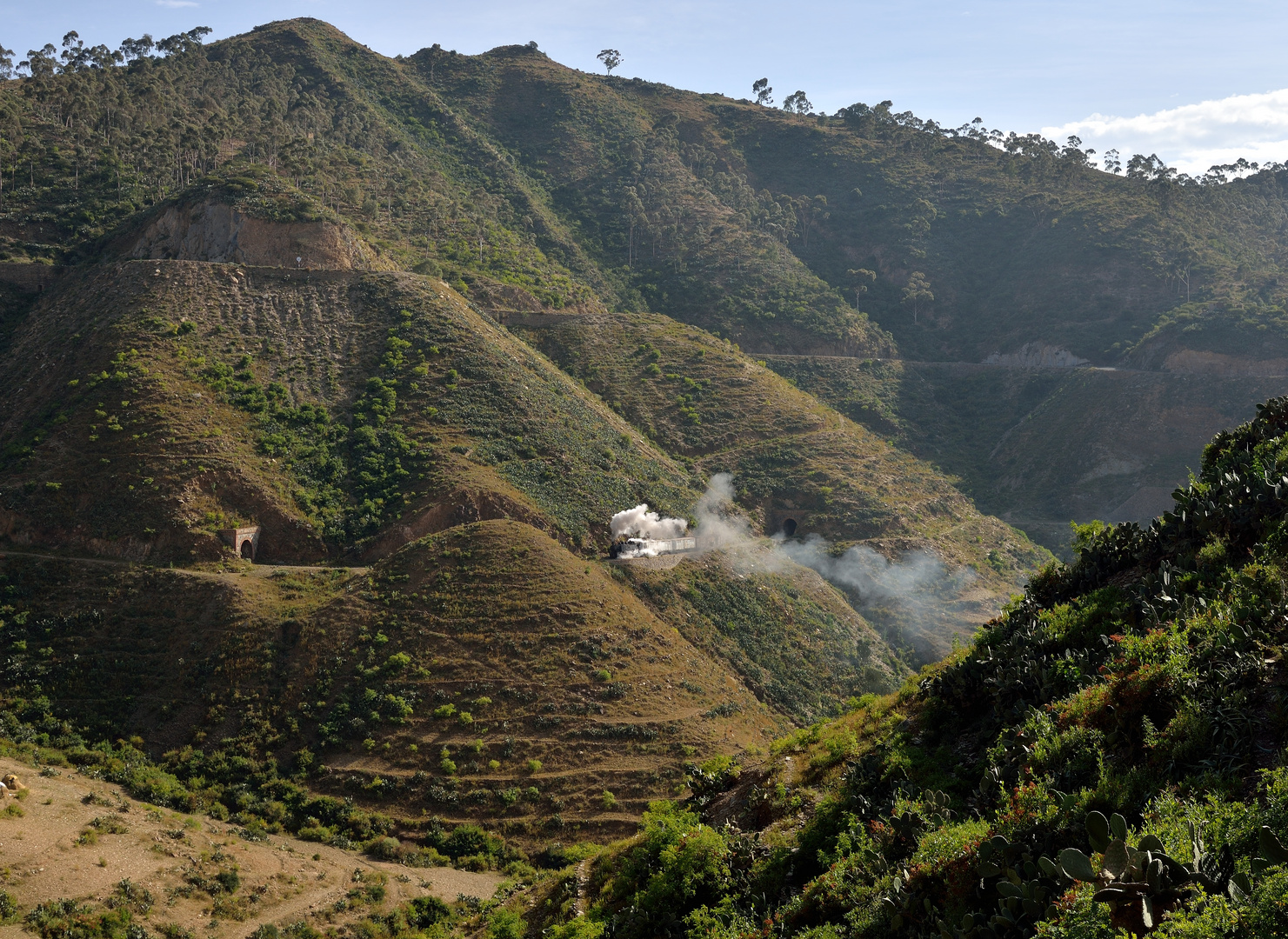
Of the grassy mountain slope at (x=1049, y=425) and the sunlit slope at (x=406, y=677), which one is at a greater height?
the grassy mountain slope at (x=1049, y=425)

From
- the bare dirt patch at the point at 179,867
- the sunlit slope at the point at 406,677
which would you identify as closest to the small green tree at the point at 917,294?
the sunlit slope at the point at 406,677

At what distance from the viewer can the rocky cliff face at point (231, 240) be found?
5541 cm

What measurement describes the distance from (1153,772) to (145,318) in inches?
1922

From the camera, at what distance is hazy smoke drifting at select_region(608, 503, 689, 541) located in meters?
45.6

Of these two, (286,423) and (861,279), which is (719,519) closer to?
(286,423)

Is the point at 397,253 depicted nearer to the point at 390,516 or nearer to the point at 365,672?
the point at 390,516

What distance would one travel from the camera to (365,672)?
33875 millimetres

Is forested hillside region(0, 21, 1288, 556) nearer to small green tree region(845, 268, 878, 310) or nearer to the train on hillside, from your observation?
small green tree region(845, 268, 878, 310)

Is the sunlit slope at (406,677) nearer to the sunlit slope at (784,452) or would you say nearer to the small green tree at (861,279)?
the sunlit slope at (784,452)

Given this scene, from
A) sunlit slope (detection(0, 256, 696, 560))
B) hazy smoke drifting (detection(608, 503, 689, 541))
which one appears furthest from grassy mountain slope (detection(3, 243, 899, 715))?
hazy smoke drifting (detection(608, 503, 689, 541))

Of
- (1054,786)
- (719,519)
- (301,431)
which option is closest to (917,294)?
(719,519)

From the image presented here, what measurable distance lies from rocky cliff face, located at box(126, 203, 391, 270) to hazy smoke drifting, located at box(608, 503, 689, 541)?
83.8ft

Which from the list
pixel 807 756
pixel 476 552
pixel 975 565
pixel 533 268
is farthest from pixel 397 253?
pixel 807 756

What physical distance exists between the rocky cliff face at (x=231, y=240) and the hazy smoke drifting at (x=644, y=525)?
2553 cm
